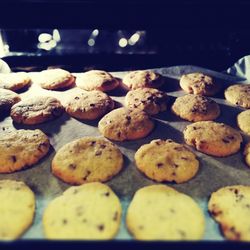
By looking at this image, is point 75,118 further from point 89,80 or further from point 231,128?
point 231,128

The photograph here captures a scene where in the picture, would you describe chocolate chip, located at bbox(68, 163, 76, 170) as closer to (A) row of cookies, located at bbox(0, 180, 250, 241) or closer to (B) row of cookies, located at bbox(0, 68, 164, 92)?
(A) row of cookies, located at bbox(0, 180, 250, 241)

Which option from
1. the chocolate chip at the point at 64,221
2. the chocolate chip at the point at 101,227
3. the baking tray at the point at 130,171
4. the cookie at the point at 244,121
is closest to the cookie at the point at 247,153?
the baking tray at the point at 130,171

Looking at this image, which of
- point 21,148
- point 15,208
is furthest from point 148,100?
point 15,208

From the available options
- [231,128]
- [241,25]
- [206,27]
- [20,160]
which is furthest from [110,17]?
[231,128]

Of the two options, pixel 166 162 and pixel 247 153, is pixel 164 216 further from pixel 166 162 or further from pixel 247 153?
pixel 247 153

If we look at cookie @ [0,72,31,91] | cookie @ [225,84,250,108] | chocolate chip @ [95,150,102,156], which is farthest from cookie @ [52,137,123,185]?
cookie @ [225,84,250,108]

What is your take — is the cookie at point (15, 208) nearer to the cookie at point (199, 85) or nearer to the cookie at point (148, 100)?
the cookie at point (148, 100)
